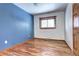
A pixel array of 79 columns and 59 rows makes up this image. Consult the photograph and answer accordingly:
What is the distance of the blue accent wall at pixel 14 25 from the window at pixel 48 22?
829mm

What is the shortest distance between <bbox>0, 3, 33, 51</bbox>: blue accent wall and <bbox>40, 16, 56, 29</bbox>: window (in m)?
0.83

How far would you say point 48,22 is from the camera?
3859 millimetres

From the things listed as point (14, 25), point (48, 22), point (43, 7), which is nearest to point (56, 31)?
point (48, 22)

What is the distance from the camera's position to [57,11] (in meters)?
4.01

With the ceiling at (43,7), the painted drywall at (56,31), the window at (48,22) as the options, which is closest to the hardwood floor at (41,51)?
the painted drywall at (56,31)

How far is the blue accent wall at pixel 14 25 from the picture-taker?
10.1 feet

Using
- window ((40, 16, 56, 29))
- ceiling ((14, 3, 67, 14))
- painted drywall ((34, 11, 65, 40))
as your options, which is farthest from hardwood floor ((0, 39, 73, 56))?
ceiling ((14, 3, 67, 14))

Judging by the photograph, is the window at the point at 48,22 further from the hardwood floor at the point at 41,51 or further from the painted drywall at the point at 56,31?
the hardwood floor at the point at 41,51

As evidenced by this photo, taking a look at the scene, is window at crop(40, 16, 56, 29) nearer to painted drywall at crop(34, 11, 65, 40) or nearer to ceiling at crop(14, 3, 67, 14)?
painted drywall at crop(34, 11, 65, 40)

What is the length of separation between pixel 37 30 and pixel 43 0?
2.91m

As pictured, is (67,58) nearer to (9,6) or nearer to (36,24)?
(9,6)

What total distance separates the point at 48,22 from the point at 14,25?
1.30 meters

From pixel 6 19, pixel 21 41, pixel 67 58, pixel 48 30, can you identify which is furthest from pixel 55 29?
pixel 67 58

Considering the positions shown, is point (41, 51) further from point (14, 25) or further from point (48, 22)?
point (14, 25)
